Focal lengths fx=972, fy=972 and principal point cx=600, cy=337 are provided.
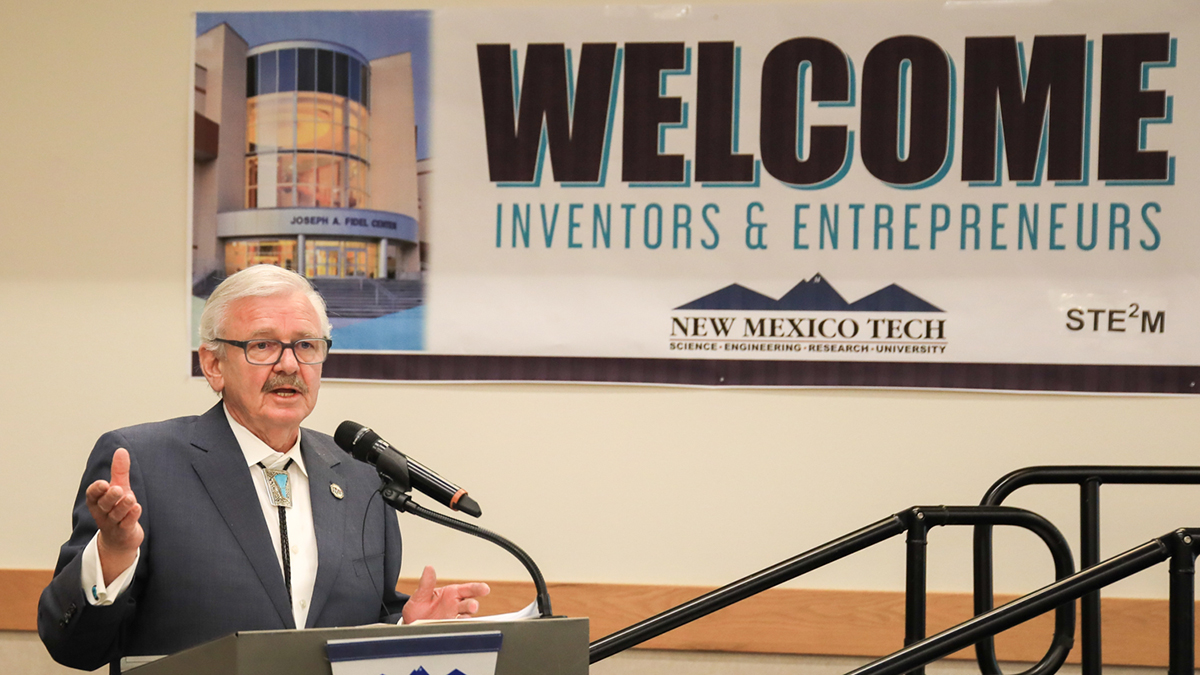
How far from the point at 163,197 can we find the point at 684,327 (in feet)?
5.92

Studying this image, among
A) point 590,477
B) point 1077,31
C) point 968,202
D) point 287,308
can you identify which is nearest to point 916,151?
point 968,202

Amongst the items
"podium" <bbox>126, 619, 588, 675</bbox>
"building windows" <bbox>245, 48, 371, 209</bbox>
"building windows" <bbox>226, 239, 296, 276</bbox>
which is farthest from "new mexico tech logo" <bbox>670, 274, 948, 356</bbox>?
"podium" <bbox>126, 619, 588, 675</bbox>

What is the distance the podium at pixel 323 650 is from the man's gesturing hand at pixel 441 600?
39 centimetres

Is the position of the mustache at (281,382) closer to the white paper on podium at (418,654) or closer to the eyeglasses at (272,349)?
the eyeglasses at (272,349)

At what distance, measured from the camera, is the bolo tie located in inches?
69.7

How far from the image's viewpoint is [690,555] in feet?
10.3

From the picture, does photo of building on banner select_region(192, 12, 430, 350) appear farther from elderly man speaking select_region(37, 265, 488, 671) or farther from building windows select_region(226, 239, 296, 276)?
Answer: elderly man speaking select_region(37, 265, 488, 671)

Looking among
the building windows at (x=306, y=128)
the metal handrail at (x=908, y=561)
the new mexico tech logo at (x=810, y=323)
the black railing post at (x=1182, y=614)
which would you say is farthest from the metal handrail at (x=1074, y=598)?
the building windows at (x=306, y=128)

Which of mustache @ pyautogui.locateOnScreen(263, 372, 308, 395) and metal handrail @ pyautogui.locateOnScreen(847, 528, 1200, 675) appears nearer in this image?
metal handrail @ pyautogui.locateOnScreen(847, 528, 1200, 675)

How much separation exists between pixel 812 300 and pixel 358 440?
1.92m

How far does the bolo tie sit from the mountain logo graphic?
62.6 inches

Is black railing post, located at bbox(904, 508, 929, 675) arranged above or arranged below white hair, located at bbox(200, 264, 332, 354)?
below

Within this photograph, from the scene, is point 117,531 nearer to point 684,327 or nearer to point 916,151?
point 684,327

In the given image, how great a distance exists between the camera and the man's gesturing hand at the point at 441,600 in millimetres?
1649
